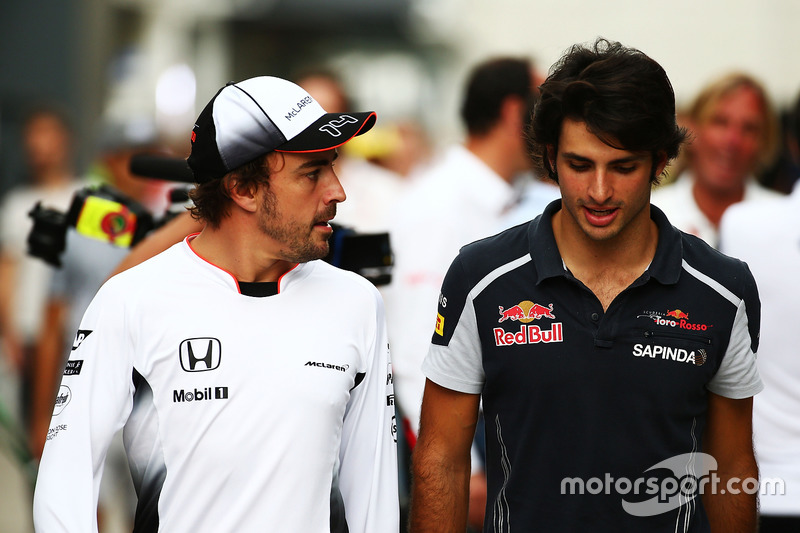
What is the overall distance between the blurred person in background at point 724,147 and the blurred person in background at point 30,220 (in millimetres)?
4276

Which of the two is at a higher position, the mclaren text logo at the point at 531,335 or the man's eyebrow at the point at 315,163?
the man's eyebrow at the point at 315,163

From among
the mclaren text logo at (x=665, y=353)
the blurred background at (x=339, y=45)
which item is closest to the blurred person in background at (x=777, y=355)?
the mclaren text logo at (x=665, y=353)

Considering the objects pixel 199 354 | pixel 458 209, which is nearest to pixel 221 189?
pixel 199 354

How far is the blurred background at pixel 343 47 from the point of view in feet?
50.6

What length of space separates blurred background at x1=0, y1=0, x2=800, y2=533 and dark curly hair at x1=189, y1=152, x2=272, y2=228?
24.7ft

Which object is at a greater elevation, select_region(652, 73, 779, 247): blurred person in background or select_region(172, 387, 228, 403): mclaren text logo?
select_region(652, 73, 779, 247): blurred person in background

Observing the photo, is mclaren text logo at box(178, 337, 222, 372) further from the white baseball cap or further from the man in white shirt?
the white baseball cap

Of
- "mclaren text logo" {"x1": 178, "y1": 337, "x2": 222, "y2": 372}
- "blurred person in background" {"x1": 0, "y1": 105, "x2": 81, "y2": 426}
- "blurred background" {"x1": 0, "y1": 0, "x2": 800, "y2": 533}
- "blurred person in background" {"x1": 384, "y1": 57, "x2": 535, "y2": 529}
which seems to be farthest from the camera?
"blurred background" {"x1": 0, "y1": 0, "x2": 800, "y2": 533}

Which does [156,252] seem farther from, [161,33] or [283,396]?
[161,33]

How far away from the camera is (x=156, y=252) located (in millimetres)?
3619

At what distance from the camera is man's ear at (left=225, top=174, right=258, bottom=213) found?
3.06 m

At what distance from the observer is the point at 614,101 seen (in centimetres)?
302

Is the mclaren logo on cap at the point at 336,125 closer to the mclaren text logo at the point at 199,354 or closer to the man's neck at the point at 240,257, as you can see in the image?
the man's neck at the point at 240,257

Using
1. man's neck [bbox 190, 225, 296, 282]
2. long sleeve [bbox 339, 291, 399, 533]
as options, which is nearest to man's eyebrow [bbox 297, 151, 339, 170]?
man's neck [bbox 190, 225, 296, 282]
